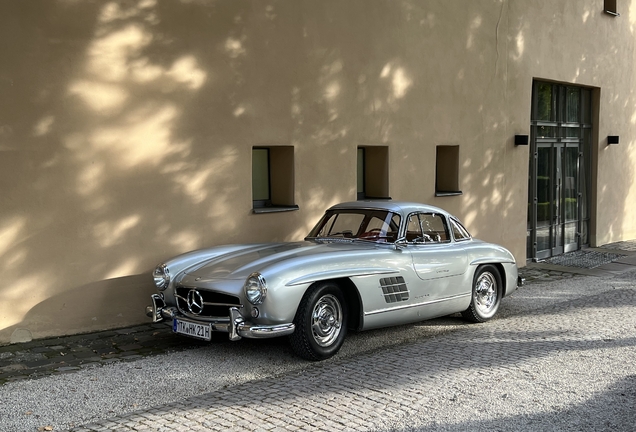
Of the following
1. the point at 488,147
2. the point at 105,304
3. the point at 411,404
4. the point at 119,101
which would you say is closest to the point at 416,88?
the point at 488,147

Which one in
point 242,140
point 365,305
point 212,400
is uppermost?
point 242,140

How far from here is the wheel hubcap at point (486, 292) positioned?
8.75 meters

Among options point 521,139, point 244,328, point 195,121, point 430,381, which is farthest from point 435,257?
point 521,139

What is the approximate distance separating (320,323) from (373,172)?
4.89 meters

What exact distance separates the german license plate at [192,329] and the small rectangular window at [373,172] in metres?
4.97

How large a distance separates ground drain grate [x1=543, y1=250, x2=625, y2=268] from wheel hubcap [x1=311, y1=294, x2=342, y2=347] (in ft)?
26.3

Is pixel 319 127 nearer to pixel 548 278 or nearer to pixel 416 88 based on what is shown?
pixel 416 88

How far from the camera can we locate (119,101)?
7906 mm

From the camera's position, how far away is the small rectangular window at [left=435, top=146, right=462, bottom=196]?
40.8 feet

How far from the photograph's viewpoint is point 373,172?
11.3m

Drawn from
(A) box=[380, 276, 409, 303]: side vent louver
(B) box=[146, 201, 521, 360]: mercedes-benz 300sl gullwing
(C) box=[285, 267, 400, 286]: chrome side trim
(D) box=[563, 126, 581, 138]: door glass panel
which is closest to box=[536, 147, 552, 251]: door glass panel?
(D) box=[563, 126, 581, 138]: door glass panel

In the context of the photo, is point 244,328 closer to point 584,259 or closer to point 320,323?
point 320,323

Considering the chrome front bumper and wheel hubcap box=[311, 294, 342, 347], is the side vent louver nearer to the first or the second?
wheel hubcap box=[311, 294, 342, 347]

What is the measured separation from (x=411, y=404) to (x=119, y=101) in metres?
4.64
